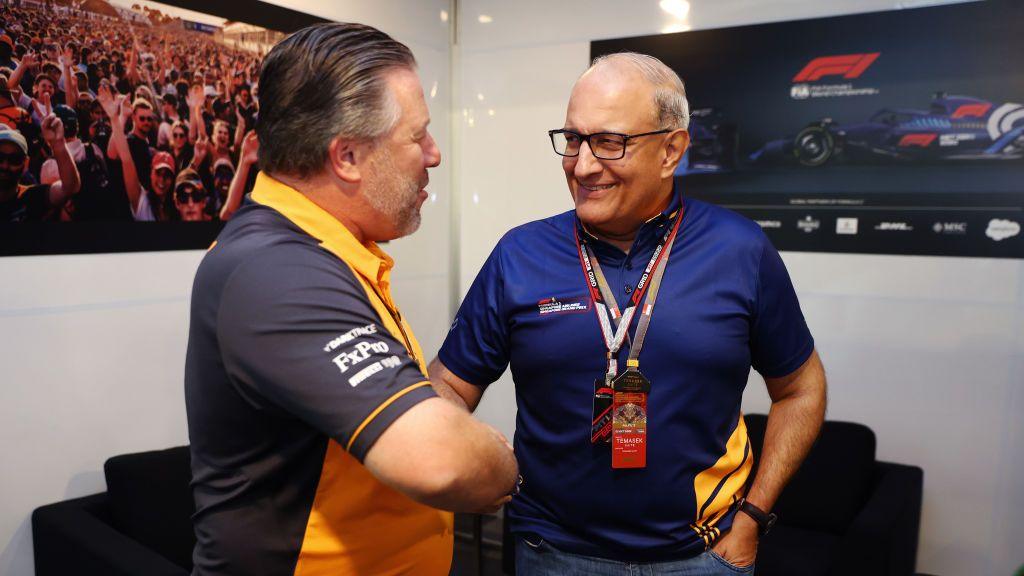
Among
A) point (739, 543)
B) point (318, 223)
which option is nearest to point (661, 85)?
point (318, 223)

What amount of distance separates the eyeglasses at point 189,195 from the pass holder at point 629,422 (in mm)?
1907

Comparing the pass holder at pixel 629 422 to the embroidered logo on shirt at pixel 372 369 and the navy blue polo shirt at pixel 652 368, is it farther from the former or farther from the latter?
the embroidered logo on shirt at pixel 372 369

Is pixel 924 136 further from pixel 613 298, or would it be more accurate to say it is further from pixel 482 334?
pixel 482 334

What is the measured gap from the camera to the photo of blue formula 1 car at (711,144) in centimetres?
338

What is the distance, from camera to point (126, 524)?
240 cm

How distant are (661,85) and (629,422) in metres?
0.76

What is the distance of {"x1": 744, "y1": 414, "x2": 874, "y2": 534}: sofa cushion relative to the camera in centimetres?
298

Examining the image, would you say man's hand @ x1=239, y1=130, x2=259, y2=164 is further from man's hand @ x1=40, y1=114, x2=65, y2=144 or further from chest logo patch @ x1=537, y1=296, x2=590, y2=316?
chest logo patch @ x1=537, y1=296, x2=590, y2=316

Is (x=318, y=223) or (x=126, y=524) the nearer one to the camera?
(x=318, y=223)

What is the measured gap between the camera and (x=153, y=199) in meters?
2.60

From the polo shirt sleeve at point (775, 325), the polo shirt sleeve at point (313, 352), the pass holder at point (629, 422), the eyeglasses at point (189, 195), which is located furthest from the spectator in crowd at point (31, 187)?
the polo shirt sleeve at point (775, 325)

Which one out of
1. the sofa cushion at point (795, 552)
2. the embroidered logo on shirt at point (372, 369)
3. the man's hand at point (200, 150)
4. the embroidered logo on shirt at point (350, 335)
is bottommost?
the sofa cushion at point (795, 552)

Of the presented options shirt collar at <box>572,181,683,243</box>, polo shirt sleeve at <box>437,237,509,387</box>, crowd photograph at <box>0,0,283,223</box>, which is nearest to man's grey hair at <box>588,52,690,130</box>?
shirt collar at <box>572,181,683,243</box>

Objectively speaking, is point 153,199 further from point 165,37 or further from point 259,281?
point 259,281
